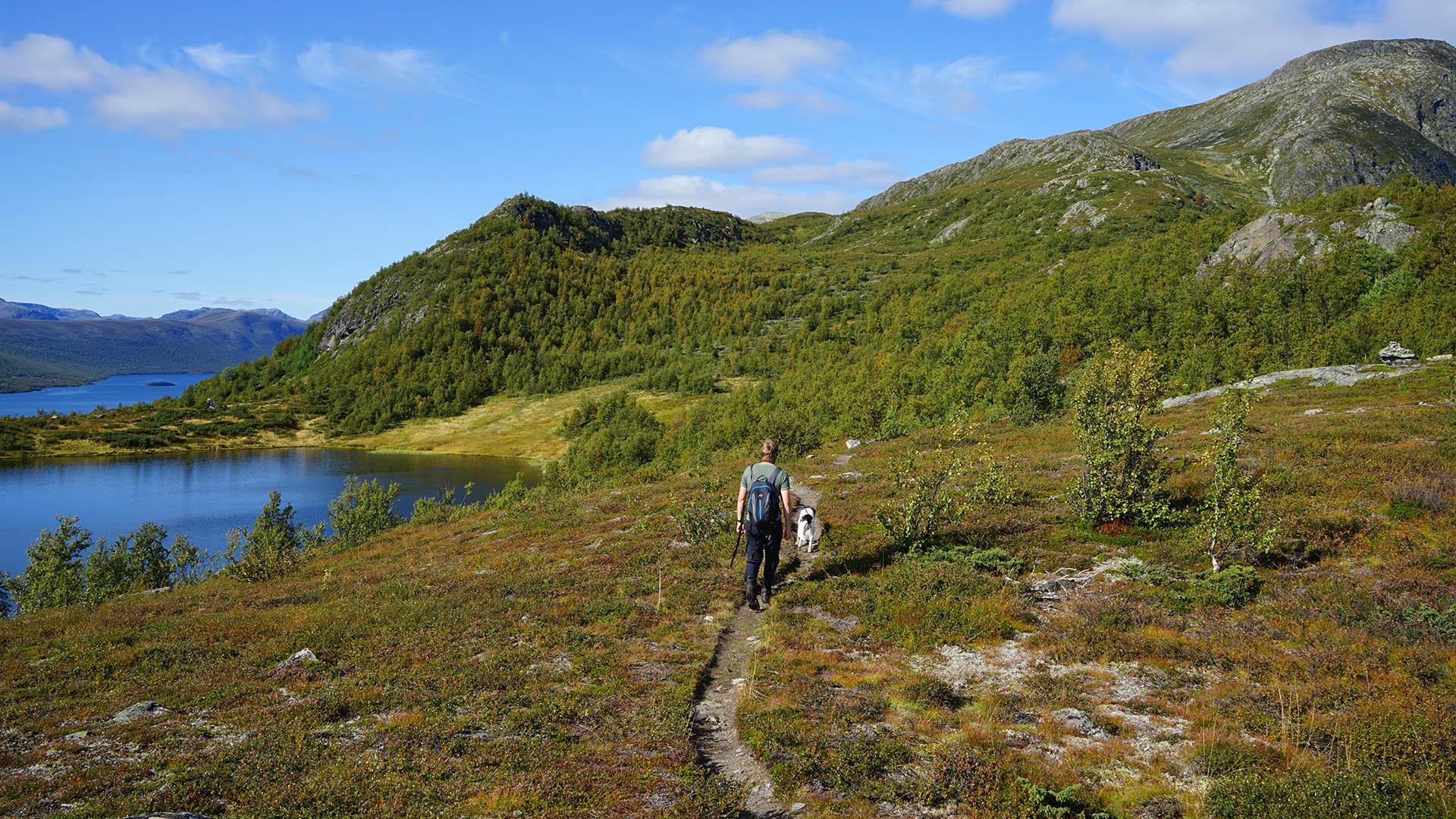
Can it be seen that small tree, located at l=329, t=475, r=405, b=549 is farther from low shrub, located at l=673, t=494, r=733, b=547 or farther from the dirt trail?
the dirt trail

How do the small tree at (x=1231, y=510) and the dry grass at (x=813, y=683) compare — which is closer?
the dry grass at (x=813, y=683)

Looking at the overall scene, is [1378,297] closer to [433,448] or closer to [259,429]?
[433,448]

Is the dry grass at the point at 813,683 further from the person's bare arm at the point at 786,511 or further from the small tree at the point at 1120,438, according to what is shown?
the person's bare arm at the point at 786,511

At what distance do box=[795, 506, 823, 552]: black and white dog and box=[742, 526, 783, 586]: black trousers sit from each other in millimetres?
4080

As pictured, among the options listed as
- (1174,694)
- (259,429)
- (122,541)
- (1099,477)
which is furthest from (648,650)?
(259,429)

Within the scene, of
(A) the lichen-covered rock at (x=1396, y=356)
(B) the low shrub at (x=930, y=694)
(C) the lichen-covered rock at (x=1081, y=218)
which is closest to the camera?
(B) the low shrub at (x=930, y=694)

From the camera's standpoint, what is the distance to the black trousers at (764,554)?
14.9 m

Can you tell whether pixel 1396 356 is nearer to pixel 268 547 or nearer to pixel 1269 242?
pixel 1269 242

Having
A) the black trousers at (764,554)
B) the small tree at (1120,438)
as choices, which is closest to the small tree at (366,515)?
the black trousers at (764,554)

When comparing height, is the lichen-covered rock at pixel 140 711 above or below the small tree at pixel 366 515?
above

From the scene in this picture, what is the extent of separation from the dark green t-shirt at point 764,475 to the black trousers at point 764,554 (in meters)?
0.99

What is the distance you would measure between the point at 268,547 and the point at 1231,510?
→ 43553 mm

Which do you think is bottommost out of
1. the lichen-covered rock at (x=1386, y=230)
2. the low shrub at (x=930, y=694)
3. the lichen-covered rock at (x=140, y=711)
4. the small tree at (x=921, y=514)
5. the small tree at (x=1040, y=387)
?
the lichen-covered rock at (x=140, y=711)

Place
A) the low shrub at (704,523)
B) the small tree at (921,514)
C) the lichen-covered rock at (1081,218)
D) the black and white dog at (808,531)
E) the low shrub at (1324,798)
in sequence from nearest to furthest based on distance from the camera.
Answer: the low shrub at (1324,798)
the small tree at (921,514)
the black and white dog at (808,531)
the low shrub at (704,523)
the lichen-covered rock at (1081,218)
